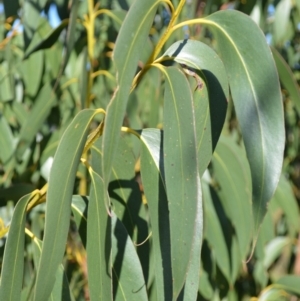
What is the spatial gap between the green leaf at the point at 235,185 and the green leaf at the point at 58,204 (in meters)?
0.52

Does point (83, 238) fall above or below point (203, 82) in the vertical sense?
below

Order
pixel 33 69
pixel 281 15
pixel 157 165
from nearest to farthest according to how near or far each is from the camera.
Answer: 1. pixel 157 165
2. pixel 33 69
3. pixel 281 15

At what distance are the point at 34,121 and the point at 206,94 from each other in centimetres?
63

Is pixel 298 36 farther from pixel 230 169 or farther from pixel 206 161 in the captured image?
pixel 206 161

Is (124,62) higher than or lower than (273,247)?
higher

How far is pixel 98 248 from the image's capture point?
692 millimetres

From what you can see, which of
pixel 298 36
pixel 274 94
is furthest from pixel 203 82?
pixel 298 36

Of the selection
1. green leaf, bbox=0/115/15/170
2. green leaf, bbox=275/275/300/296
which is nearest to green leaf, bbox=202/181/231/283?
green leaf, bbox=275/275/300/296

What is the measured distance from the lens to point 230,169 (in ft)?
3.81

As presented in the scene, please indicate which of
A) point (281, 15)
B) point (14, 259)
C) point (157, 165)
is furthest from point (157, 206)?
point (281, 15)

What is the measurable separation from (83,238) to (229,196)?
1.44 feet

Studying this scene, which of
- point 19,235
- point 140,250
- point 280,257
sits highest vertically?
point 19,235

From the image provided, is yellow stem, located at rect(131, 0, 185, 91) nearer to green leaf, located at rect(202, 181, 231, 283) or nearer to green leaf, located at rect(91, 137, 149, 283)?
green leaf, located at rect(91, 137, 149, 283)

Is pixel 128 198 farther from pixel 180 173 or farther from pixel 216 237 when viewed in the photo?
pixel 216 237
